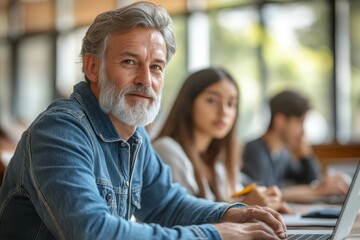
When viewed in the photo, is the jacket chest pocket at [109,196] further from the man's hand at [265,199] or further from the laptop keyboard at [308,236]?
the man's hand at [265,199]

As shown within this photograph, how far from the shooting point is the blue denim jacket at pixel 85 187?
1.35m

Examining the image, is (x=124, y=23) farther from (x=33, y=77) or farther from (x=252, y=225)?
(x=33, y=77)

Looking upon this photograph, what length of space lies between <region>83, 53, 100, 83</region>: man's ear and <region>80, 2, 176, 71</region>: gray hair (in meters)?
0.01

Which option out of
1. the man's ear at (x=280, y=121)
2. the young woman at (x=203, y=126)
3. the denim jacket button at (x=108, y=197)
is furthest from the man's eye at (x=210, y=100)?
the man's ear at (x=280, y=121)

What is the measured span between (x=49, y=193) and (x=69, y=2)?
8.64 metres

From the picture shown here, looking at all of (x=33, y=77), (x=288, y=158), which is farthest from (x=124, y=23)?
(x=33, y=77)

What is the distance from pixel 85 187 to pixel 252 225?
38 centimetres

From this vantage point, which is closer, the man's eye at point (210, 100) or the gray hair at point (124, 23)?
the gray hair at point (124, 23)

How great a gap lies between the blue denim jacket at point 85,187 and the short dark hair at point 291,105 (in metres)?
2.52

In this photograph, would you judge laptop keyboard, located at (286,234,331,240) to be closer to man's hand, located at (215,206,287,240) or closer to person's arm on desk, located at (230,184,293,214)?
man's hand, located at (215,206,287,240)

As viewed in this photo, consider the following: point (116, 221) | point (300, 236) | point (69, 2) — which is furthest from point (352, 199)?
point (69, 2)

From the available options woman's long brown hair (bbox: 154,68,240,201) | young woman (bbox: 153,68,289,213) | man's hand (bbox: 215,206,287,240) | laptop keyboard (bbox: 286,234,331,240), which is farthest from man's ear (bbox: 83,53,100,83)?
woman's long brown hair (bbox: 154,68,240,201)

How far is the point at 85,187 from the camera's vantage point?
1.38m

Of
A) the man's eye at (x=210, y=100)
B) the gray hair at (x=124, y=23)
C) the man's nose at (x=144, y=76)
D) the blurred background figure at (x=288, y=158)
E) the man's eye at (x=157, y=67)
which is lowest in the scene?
the blurred background figure at (x=288, y=158)
